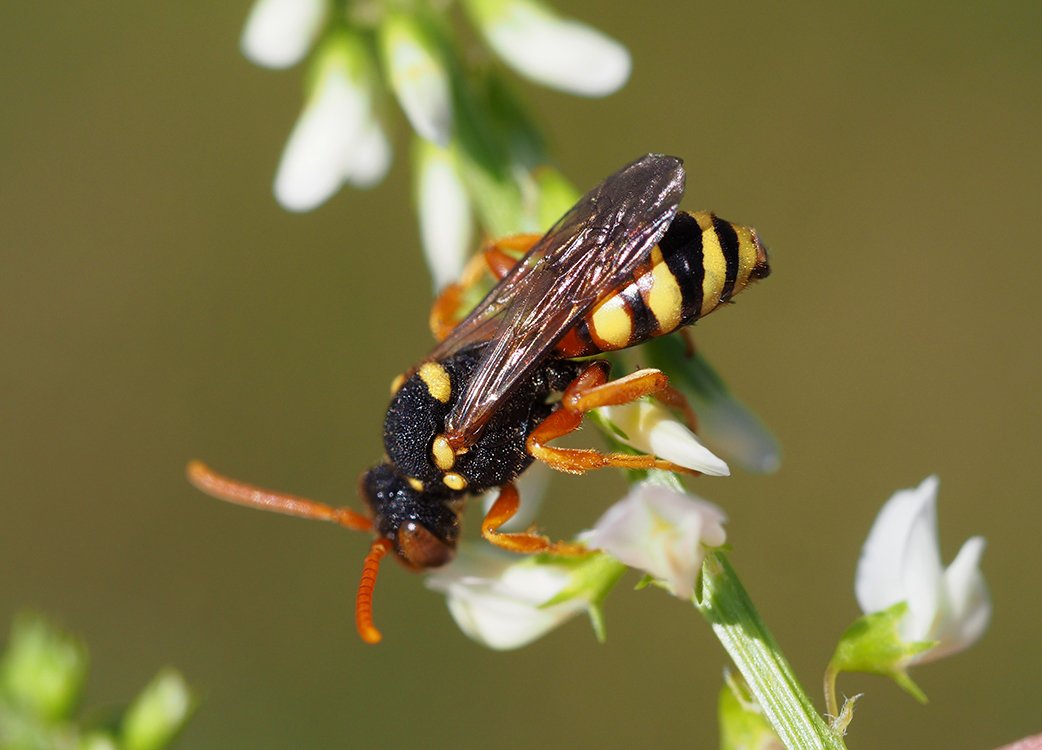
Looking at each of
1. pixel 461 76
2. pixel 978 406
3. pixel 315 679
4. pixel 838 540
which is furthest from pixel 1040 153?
pixel 461 76

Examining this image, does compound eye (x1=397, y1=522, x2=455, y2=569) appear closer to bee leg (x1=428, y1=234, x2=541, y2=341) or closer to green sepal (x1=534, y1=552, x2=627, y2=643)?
green sepal (x1=534, y1=552, x2=627, y2=643)

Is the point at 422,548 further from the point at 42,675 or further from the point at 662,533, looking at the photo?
the point at 42,675

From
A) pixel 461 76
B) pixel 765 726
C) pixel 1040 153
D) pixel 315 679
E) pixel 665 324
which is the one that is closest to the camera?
pixel 765 726

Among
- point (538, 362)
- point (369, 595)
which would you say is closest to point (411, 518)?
point (369, 595)

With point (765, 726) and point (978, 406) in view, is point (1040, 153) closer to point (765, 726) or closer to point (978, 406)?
point (978, 406)

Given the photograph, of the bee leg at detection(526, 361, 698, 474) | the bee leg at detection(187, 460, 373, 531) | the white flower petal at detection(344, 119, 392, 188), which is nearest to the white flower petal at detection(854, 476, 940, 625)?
the bee leg at detection(526, 361, 698, 474)

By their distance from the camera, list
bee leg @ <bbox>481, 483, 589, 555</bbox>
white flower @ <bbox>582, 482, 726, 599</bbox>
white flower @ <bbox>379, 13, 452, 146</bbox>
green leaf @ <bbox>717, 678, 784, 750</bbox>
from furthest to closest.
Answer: white flower @ <bbox>379, 13, 452, 146</bbox> → bee leg @ <bbox>481, 483, 589, 555</bbox> → green leaf @ <bbox>717, 678, 784, 750</bbox> → white flower @ <bbox>582, 482, 726, 599</bbox>

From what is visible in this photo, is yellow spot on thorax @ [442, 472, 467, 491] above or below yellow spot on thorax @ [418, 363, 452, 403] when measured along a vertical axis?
below
